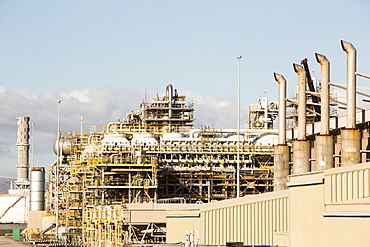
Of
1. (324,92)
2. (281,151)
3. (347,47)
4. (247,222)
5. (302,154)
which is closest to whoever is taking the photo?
(247,222)

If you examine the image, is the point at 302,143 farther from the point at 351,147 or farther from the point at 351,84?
the point at 351,84

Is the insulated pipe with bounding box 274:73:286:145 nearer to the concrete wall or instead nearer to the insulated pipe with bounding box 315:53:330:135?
the insulated pipe with bounding box 315:53:330:135

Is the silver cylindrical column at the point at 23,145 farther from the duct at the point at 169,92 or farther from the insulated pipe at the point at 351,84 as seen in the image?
the insulated pipe at the point at 351,84

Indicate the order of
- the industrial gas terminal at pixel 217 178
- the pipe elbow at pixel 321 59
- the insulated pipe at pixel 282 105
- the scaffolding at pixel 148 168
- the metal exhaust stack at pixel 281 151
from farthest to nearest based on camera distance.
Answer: the scaffolding at pixel 148 168 → the insulated pipe at pixel 282 105 → the metal exhaust stack at pixel 281 151 → the pipe elbow at pixel 321 59 → the industrial gas terminal at pixel 217 178

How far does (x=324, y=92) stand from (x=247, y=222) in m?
15.9

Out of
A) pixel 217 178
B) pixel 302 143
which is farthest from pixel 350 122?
pixel 217 178

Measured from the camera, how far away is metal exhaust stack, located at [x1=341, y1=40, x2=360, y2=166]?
196ft

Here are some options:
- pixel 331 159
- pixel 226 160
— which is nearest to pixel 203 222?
pixel 331 159

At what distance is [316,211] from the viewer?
3772 cm

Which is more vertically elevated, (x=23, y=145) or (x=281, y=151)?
(x=23, y=145)

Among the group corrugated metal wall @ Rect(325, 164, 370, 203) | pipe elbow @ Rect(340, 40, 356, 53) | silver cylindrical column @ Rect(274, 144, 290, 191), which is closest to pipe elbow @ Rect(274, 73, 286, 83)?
silver cylindrical column @ Rect(274, 144, 290, 191)

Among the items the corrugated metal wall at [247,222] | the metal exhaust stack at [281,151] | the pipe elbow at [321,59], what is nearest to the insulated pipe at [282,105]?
the metal exhaust stack at [281,151]

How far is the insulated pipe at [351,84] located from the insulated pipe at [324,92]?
3386 millimetres

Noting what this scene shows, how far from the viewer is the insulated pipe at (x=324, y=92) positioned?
210 ft
